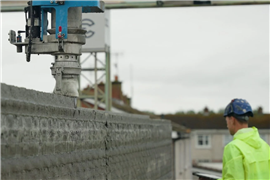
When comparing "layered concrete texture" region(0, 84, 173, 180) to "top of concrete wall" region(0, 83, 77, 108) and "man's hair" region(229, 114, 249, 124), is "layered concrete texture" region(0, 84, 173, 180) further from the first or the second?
"man's hair" region(229, 114, 249, 124)

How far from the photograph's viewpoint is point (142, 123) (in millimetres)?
14258

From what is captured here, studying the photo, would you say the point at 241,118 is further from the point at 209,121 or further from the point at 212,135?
the point at 209,121

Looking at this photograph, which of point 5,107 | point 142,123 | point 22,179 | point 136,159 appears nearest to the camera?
point 5,107

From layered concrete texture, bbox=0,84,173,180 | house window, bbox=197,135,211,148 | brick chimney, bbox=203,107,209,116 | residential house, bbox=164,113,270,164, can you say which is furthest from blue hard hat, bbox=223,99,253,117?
brick chimney, bbox=203,107,209,116

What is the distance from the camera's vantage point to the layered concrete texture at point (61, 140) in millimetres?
5820

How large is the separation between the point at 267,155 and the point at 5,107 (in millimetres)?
2023

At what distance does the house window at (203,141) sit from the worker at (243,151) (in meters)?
64.4

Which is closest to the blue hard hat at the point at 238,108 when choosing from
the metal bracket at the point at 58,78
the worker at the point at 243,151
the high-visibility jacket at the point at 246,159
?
the worker at the point at 243,151

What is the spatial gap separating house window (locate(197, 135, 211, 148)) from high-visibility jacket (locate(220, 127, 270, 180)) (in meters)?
64.5

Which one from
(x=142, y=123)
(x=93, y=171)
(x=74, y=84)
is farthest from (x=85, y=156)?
(x=142, y=123)

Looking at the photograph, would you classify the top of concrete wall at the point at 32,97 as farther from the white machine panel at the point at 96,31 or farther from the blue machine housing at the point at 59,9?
the white machine panel at the point at 96,31

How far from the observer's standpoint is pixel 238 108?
211 inches

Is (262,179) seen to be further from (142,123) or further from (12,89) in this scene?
(142,123)

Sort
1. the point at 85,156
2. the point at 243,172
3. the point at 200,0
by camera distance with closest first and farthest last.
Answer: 1. the point at 243,172
2. the point at 85,156
3. the point at 200,0
